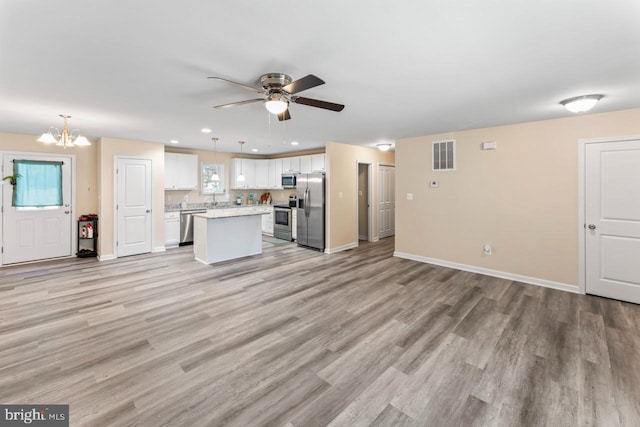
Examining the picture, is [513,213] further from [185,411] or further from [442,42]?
[185,411]

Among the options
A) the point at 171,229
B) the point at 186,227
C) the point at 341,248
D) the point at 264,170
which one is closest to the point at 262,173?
the point at 264,170

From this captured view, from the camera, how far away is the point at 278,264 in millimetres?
5352

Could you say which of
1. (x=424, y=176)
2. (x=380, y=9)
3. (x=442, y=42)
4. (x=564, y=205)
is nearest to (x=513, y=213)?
(x=564, y=205)

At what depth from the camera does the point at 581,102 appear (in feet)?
10.2

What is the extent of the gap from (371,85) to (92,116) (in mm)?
3879

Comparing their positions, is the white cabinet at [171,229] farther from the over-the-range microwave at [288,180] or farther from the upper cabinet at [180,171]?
the over-the-range microwave at [288,180]

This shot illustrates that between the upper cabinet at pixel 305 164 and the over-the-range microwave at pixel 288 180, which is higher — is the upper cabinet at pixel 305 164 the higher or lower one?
the higher one

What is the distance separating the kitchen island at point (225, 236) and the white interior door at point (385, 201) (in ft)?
11.1

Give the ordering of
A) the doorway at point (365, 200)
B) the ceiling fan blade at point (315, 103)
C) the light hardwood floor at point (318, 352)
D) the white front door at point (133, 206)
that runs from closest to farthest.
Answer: the light hardwood floor at point (318, 352) < the ceiling fan blade at point (315, 103) < the white front door at point (133, 206) < the doorway at point (365, 200)

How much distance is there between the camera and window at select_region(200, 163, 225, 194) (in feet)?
25.5

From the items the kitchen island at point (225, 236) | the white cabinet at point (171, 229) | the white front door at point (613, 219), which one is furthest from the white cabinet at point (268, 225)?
the white front door at point (613, 219)

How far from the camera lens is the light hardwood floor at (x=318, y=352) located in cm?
187

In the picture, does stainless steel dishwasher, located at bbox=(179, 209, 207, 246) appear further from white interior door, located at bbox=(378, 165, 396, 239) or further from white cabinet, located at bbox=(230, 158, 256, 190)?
white interior door, located at bbox=(378, 165, 396, 239)

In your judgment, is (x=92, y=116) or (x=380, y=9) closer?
(x=380, y=9)
